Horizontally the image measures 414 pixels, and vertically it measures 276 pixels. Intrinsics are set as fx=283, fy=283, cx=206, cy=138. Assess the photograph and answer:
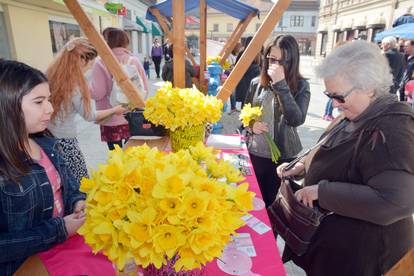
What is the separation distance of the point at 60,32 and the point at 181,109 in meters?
11.5

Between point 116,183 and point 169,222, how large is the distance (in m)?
0.18

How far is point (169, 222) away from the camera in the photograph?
71 cm

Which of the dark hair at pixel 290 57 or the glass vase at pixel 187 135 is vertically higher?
the dark hair at pixel 290 57

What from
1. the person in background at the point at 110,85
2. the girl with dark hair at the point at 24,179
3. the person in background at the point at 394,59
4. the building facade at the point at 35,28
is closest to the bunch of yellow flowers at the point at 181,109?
the girl with dark hair at the point at 24,179

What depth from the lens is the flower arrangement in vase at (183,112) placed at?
66.2 inches

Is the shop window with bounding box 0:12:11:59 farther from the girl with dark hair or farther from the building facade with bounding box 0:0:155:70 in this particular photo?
the girl with dark hair

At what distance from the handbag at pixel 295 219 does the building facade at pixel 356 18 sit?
13.9m

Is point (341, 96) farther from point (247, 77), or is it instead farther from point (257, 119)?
point (247, 77)

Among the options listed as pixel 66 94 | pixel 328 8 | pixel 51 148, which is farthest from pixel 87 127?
pixel 328 8

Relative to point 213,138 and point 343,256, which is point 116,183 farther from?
point 213,138

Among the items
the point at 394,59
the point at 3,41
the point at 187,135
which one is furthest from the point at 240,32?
the point at 3,41

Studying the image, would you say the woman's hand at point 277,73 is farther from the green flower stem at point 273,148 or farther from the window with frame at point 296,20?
the window with frame at point 296,20

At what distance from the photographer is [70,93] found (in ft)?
7.77

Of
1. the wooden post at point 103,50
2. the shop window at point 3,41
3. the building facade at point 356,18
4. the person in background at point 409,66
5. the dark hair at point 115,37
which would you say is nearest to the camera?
the wooden post at point 103,50
